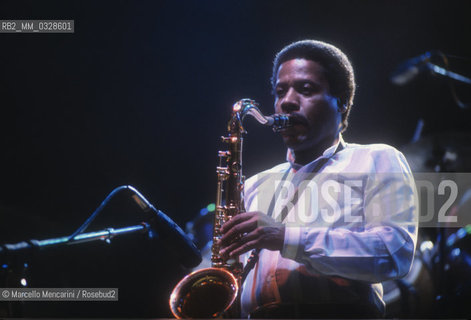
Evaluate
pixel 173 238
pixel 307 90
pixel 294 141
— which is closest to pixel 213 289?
pixel 173 238

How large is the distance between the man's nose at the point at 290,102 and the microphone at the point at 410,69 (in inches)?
86.7

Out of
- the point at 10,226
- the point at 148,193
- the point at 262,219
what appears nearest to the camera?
the point at 262,219

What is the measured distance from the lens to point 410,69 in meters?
4.46

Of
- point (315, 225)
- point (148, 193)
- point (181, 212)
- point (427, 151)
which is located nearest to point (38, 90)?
point (148, 193)

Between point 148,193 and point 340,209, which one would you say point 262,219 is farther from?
point 148,193

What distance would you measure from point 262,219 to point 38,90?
2969mm

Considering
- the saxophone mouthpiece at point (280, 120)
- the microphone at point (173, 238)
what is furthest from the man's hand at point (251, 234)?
the saxophone mouthpiece at point (280, 120)

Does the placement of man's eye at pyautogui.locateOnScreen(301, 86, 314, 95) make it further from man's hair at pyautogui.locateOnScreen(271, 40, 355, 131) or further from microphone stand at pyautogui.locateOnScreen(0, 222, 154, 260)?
microphone stand at pyautogui.locateOnScreen(0, 222, 154, 260)

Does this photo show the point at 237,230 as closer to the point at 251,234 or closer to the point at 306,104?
the point at 251,234

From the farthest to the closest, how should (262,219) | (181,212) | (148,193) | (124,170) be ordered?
(181,212)
(148,193)
(124,170)
(262,219)

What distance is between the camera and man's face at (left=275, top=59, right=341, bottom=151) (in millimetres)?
2859

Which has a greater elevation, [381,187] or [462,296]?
[381,187]

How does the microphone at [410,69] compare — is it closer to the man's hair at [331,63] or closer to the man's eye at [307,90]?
the man's hair at [331,63]

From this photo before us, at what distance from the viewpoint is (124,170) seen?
4.82m
